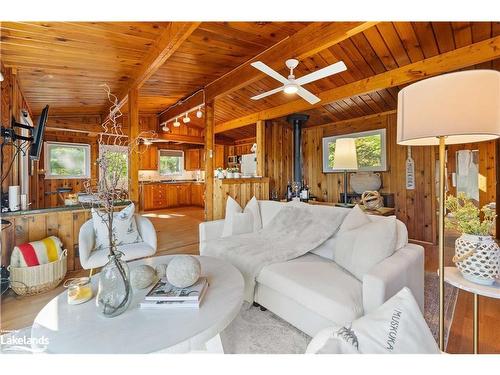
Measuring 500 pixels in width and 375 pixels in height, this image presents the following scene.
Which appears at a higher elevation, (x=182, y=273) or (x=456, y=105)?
(x=456, y=105)

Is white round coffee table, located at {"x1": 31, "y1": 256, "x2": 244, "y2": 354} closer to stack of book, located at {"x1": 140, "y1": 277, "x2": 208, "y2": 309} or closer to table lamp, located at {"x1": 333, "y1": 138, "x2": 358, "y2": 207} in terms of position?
stack of book, located at {"x1": 140, "y1": 277, "x2": 208, "y2": 309}

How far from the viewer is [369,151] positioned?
4.76 m

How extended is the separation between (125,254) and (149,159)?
5.97 metres

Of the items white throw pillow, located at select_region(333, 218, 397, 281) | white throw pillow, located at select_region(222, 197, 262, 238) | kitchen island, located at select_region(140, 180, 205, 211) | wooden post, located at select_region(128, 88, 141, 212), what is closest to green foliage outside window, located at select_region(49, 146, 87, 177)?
kitchen island, located at select_region(140, 180, 205, 211)

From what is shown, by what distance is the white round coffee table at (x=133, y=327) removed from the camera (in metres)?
0.90

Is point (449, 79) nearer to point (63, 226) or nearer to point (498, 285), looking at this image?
point (498, 285)

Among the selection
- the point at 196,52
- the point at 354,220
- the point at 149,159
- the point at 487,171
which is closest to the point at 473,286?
the point at 354,220

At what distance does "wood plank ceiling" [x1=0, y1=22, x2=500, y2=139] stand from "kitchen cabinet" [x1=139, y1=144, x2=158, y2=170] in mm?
3065

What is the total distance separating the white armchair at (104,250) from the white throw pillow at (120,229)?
0.16 feet

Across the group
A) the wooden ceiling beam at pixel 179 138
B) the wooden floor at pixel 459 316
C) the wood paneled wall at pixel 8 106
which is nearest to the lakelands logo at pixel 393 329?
→ the wooden floor at pixel 459 316

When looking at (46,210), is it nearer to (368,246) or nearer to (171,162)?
(368,246)

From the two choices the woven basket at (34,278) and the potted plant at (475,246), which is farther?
the woven basket at (34,278)

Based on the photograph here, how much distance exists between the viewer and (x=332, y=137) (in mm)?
5273

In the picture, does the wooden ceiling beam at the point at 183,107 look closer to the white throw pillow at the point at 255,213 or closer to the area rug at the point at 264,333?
the white throw pillow at the point at 255,213
